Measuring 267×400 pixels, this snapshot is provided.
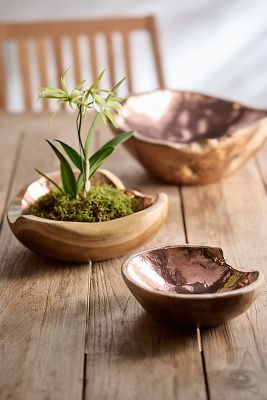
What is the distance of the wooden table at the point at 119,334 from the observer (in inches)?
39.9

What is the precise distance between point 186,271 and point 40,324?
24 cm

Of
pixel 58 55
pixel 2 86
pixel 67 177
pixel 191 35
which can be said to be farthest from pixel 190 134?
pixel 191 35

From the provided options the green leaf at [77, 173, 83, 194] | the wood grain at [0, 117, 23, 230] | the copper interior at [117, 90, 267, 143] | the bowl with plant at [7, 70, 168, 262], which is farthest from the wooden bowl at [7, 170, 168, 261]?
the copper interior at [117, 90, 267, 143]

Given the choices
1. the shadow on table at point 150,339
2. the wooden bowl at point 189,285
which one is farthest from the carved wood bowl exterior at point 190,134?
the shadow on table at point 150,339

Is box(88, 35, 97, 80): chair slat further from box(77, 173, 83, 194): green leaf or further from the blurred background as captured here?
box(77, 173, 83, 194): green leaf

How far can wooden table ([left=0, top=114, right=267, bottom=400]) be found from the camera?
101 cm

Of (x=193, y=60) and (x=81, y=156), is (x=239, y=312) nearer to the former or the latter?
(x=81, y=156)

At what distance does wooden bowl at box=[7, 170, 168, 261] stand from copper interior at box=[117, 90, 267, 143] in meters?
0.51

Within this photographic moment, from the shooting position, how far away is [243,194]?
5.57ft

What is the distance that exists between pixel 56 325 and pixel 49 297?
0.10m

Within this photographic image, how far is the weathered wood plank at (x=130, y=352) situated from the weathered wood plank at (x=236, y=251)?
0.03 metres

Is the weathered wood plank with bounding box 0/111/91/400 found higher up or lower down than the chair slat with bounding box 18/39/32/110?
lower down

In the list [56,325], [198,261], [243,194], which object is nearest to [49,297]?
[56,325]

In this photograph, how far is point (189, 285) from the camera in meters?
1.21
